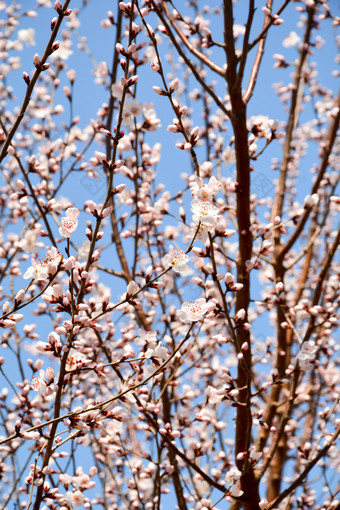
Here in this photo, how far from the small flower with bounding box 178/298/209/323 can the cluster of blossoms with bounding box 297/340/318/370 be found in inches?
28.2

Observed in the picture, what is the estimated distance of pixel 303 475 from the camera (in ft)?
8.79

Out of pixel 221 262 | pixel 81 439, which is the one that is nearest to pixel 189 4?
pixel 221 262

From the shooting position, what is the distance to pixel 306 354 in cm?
268

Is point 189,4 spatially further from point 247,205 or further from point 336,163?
point 247,205

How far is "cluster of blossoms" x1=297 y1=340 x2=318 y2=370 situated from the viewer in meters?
2.65

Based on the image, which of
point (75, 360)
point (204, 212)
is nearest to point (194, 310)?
point (204, 212)

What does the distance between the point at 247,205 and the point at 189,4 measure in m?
3.73

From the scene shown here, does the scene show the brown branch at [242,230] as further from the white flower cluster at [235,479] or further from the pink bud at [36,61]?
the pink bud at [36,61]

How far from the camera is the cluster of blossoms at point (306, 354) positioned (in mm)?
2652

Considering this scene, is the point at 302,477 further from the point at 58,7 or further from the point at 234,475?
the point at 58,7

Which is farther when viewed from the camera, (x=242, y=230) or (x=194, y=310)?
(x=242, y=230)

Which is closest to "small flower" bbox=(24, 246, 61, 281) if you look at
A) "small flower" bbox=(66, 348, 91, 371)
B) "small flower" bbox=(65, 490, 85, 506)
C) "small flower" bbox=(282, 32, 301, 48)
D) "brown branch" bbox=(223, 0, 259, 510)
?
"small flower" bbox=(66, 348, 91, 371)

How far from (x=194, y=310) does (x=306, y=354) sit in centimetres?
78

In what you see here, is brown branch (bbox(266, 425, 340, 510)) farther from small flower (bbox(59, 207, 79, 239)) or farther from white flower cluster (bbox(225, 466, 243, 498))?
small flower (bbox(59, 207, 79, 239))
